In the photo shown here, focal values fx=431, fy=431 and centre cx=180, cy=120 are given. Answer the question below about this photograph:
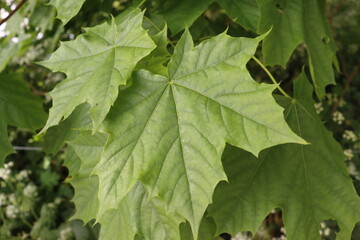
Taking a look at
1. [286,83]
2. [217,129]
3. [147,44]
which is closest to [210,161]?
[217,129]

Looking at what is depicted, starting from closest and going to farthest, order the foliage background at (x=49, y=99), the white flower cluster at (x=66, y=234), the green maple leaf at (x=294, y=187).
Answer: the green maple leaf at (x=294, y=187) < the foliage background at (x=49, y=99) < the white flower cluster at (x=66, y=234)

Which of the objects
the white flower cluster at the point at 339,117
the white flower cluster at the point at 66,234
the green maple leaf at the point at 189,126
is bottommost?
the white flower cluster at the point at 66,234

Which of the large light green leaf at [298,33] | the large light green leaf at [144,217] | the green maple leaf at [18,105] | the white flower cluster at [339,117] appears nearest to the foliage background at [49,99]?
the white flower cluster at [339,117]

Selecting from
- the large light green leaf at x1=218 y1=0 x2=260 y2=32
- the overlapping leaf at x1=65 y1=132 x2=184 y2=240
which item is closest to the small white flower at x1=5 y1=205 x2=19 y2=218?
the overlapping leaf at x1=65 y1=132 x2=184 y2=240

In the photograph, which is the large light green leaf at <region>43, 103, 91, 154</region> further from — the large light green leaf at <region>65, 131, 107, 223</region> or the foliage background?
the foliage background

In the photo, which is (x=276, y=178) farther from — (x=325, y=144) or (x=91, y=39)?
(x=91, y=39)

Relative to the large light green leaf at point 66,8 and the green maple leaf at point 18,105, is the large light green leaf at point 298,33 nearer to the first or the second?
the large light green leaf at point 66,8
